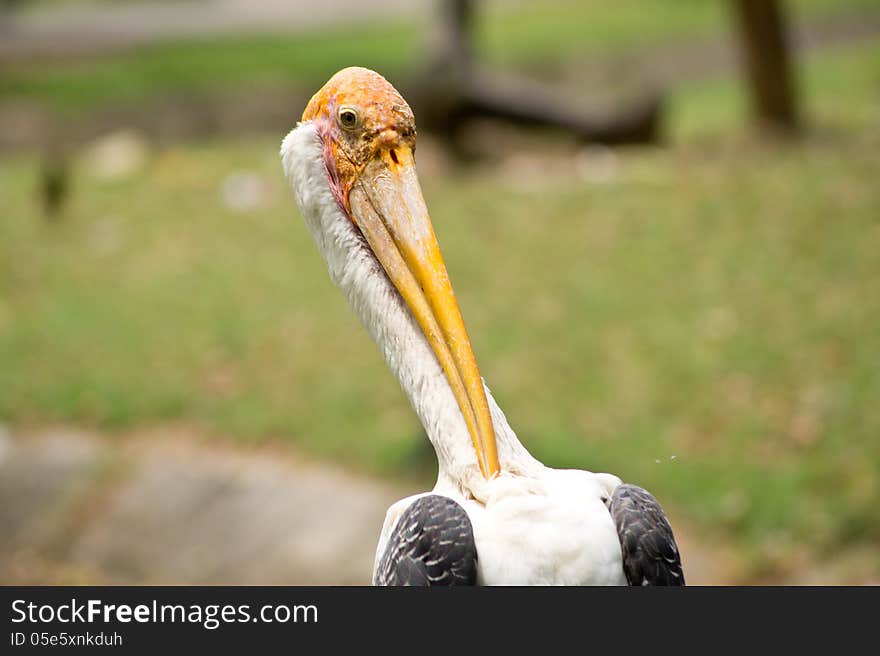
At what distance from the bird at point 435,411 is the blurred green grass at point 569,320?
10.7ft

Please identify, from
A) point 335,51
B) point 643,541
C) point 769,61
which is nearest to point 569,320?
point 769,61

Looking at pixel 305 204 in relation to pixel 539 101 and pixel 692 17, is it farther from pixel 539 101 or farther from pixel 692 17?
pixel 692 17

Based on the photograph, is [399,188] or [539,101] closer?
[399,188]

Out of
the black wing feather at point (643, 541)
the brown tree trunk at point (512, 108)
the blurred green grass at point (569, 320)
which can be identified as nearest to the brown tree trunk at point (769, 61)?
the blurred green grass at point (569, 320)

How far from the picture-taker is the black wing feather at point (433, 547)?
2457 mm

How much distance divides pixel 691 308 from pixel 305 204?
5234 millimetres

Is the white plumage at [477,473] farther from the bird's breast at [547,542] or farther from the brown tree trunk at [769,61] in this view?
the brown tree trunk at [769,61]

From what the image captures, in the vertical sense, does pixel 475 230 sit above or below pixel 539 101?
below

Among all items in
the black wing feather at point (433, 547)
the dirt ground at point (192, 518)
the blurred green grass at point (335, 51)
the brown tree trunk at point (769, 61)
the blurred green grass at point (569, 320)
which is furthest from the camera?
the blurred green grass at point (335, 51)

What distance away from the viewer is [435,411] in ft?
8.95

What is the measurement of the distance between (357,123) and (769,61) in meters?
8.29

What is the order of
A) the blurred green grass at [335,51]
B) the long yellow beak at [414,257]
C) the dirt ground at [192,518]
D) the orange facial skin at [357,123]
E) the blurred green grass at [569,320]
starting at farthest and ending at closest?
the blurred green grass at [335,51]
the blurred green grass at [569,320]
the dirt ground at [192,518]
the orange facial skin at [357,123]
the long yellow beak at [414,257]

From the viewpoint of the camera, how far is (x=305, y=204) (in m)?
2.96

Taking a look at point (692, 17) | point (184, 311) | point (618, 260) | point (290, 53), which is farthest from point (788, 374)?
point (692, 17)
